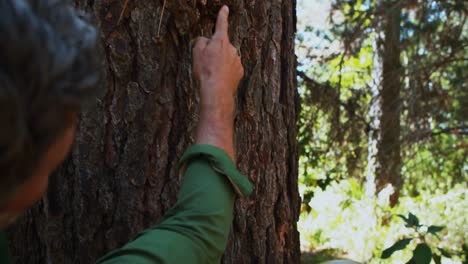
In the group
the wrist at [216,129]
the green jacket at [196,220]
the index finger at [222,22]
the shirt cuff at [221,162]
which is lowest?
Answer: the green jacket at [196,220]

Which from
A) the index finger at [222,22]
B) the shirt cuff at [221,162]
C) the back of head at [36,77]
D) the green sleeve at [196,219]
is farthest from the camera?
the index finger at [222,22]

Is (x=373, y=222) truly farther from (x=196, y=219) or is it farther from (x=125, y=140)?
(x=196, y=219)

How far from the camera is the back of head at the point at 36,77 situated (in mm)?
807

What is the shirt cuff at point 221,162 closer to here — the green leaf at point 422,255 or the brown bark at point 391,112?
the green leaf at point 422,255

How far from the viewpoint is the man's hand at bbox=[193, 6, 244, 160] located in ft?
4.69

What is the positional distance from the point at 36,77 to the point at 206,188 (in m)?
0.57

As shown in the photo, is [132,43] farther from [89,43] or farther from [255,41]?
[89,43]

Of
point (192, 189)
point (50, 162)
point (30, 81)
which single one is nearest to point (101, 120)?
point (192, 189)

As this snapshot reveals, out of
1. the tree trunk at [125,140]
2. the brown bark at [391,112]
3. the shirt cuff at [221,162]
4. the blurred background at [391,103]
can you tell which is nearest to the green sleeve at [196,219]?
the shirt cuff at [221,162]

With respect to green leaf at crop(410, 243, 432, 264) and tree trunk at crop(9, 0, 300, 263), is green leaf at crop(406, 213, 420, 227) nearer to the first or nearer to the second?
green leaf at crop(410, 243, 432, 264)

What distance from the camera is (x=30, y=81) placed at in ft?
2.73

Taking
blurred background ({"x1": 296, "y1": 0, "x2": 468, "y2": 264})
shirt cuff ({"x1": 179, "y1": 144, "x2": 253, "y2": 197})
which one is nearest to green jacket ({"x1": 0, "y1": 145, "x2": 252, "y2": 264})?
shirt cuff ({"x1": 179, "y1": 144, "x2": 253, "y2": 197})

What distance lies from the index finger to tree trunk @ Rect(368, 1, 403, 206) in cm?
452

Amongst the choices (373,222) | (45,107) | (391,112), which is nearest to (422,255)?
(45,107)
